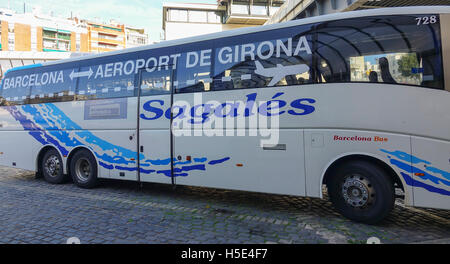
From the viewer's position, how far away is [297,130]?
571 centimetres

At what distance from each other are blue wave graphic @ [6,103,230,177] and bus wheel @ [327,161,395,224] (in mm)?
2336

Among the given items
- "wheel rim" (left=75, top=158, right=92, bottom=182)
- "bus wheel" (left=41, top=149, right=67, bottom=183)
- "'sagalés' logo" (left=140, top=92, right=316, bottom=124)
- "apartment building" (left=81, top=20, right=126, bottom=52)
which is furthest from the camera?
"apartment building" (left=81, top=20, right=126, bottom=52)

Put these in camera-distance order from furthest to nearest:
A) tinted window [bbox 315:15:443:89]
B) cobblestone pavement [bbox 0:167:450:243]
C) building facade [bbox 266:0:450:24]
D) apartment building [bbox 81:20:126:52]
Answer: apartment building [bbox 81:20:126:52], building facade [bbox 266:0:450:24], tinted window [bbox 315:15:443:89], cobblestone pavement [bbox 0:167:450:243]

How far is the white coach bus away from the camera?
16.0ft

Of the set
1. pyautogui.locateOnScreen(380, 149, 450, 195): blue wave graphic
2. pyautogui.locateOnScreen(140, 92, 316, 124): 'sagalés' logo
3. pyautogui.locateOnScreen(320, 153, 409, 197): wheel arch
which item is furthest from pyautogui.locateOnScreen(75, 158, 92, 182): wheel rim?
pyautogui.locateOnScreen(380, 149, 450, 195): blue wave graphic

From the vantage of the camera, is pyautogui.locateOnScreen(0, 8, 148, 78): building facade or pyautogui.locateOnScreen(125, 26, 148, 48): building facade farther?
pyautogui.locateOnScreen(125, 26, 148, 48): building facade

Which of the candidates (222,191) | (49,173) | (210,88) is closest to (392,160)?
(210,88)

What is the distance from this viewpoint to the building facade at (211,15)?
52094mm

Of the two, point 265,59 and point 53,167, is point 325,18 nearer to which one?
point 265,59

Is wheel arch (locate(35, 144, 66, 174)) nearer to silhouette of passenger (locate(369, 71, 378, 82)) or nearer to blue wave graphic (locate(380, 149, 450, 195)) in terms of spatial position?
silhouette of passenger (locate(369, 71, 378, 82))

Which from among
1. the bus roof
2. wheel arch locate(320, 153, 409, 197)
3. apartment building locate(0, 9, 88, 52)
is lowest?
wheel arch locate(320, 153, 409, 197)

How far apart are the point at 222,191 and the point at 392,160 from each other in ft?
14.0

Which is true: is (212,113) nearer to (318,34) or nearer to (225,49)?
(225,49)

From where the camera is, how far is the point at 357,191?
5277mm
